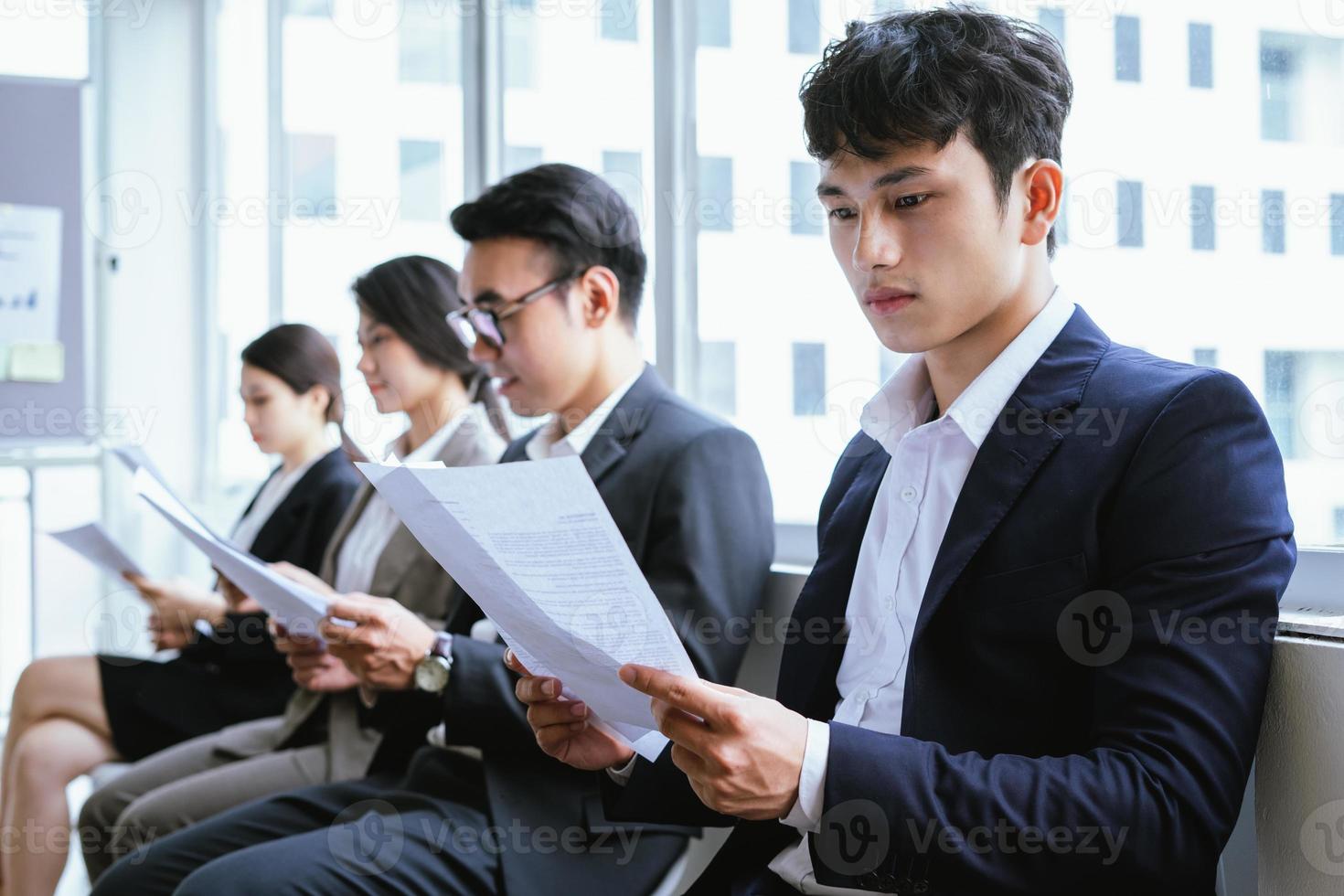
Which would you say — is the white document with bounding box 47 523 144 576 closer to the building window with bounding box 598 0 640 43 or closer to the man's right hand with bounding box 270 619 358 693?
the man's right hand with bounding box 270 619 358 693

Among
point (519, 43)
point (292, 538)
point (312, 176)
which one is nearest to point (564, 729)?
point (292, 538)

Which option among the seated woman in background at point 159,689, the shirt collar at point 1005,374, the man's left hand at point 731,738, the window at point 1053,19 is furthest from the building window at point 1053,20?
the seated woman in background at point 159,689

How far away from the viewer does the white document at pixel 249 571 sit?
5.70ft

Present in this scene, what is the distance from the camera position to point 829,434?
2246 millimetres

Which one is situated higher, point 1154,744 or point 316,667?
point 1154,744

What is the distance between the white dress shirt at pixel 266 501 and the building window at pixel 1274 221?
2.17 metres

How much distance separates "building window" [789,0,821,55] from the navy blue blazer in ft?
3.99

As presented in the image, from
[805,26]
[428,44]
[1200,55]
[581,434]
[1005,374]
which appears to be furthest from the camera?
[428,44]

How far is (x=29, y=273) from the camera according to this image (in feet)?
14.5

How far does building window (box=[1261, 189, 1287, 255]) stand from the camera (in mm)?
1396

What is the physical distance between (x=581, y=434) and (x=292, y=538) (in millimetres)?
1209

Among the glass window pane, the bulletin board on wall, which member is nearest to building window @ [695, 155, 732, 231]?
the glass window pane

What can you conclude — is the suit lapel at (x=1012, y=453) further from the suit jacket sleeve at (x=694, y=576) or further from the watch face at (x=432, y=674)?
the watch face at (x=432, y=674)

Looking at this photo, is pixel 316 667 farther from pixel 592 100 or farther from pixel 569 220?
pixel 592 100
